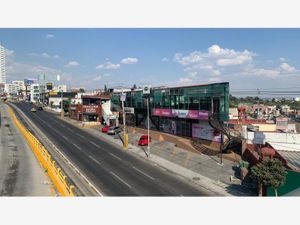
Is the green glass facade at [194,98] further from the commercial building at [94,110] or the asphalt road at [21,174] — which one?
the asphalt road at [21,174]

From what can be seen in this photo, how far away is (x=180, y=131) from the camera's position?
4516 cm

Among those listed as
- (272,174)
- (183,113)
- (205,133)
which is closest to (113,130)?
(183,113)

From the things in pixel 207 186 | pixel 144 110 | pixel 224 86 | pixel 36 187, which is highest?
pixel 224 86

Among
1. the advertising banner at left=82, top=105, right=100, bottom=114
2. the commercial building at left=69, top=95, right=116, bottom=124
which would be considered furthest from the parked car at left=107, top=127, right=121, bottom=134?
the advertising banner at left=82, top=105, right=100, bottom=114

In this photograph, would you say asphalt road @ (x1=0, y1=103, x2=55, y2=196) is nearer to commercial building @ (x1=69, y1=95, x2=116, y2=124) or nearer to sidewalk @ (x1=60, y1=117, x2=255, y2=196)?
sidewalk @ (x1=60, y1=117, x2=255, y2=196)

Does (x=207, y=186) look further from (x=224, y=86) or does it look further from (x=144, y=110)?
(x=144, y=110)

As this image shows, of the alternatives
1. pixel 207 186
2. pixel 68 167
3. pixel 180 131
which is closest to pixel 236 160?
pixel 207 186

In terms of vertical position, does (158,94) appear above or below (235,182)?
above

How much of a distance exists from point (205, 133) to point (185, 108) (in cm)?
543

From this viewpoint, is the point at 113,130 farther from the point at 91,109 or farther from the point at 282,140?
the point at 282,140

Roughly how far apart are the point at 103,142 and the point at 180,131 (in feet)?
43.5

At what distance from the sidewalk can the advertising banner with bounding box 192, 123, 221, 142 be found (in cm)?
367

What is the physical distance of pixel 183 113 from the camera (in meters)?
42.8

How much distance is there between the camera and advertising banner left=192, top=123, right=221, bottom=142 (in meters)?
37.6
